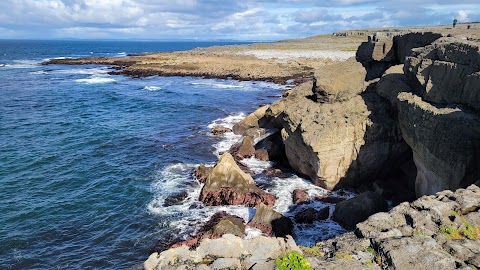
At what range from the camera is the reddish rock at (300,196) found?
958 inches

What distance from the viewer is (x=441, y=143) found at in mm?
18203

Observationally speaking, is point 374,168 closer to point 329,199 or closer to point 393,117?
point 393,117

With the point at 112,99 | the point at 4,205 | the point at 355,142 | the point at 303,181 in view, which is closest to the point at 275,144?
the point at 303,181

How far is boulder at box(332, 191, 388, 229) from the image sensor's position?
20.8 metres

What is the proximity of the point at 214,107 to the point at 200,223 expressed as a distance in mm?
33722

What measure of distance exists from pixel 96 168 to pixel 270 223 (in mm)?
17143

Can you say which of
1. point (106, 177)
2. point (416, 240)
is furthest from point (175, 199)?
point (416, 240)

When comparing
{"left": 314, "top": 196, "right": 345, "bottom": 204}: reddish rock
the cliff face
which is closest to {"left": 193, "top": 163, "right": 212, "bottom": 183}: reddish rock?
the cliff face

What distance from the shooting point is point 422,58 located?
21.9 meters

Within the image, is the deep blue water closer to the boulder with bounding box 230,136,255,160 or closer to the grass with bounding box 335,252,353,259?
the boulder with bounding box 230,136,255,160

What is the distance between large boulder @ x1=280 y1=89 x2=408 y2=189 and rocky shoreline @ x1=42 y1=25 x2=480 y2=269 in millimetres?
70

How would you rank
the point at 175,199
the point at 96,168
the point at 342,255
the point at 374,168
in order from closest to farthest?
the point at 342,255 < the point at 175,199 < the point at 374,168 < the point at 96,168

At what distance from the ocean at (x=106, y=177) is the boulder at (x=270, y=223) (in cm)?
79

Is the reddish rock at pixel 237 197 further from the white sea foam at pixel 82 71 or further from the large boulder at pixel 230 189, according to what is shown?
the white sea foam at pixel 82 71
